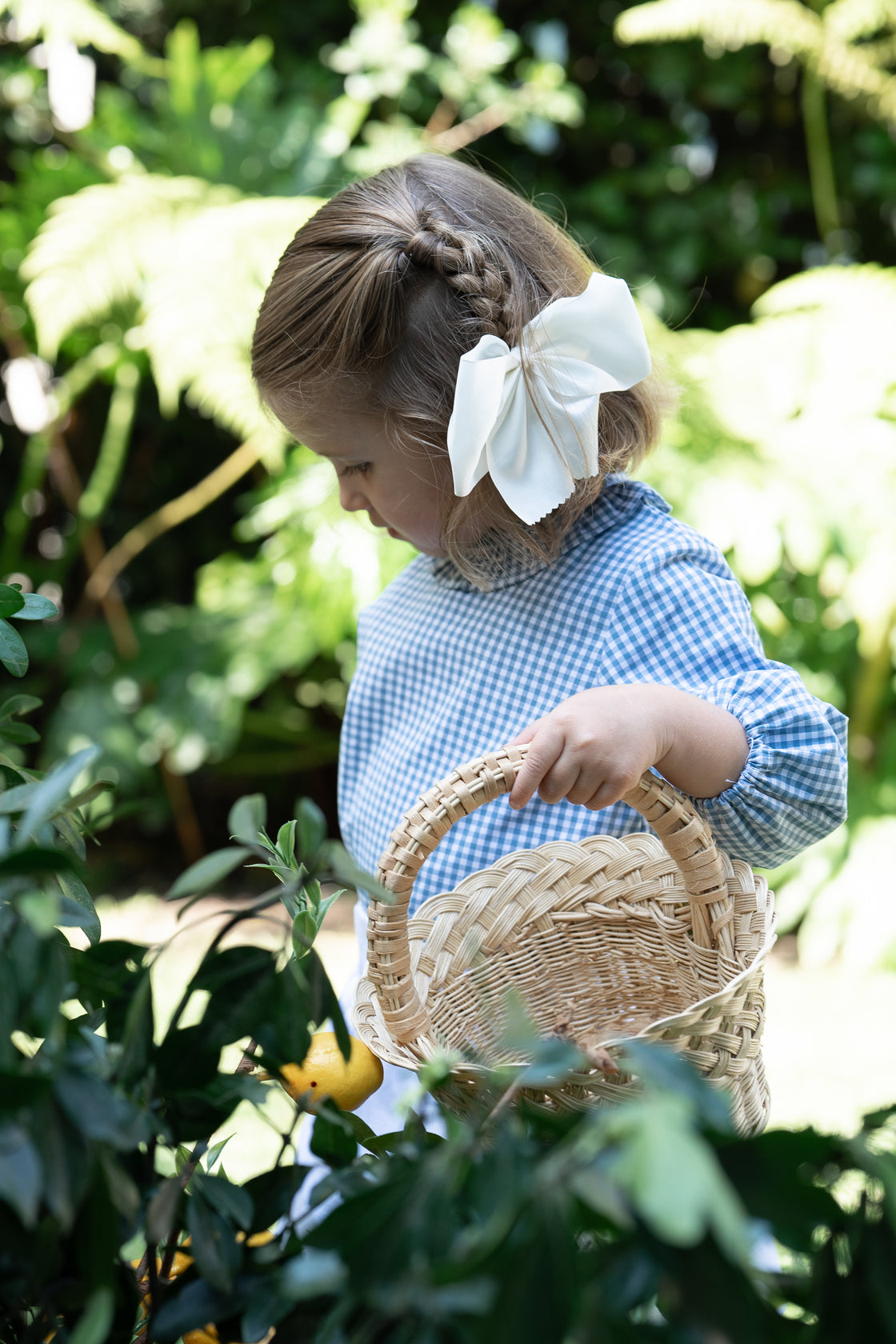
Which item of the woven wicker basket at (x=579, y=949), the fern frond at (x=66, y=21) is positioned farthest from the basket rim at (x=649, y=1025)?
the fern frond at (x=66, y=21)

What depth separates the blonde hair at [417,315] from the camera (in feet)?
2.82

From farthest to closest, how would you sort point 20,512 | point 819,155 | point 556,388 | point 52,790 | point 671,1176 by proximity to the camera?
point 819,155 < point 20,512 < point 556,388 < point 52,790 < point 671,1176

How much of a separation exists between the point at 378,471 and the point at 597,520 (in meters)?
0.19

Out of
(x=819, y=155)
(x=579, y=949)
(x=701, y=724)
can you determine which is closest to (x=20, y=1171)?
(x=701, y=724)

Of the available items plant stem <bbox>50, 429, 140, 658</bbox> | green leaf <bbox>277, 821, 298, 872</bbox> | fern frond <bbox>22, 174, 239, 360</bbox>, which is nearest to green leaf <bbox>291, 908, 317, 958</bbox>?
green leaf <bbox>277, 821, 298, 872</bbox>

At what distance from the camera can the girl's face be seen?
2.89 ft

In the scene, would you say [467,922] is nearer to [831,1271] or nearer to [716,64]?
[831,1271]

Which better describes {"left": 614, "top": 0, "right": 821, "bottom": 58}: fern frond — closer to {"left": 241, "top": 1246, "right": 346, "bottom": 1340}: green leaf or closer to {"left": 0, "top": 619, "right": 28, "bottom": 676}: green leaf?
{"left": 0, "top": 619, "right": 28, "bottom": 676}: green leaf

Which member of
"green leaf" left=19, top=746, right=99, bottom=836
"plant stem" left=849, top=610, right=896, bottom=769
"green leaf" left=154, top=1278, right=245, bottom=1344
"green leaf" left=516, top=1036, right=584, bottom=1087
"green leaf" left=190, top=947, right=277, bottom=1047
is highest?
"green leaf" left=19, top=746, right=99, bottom=836

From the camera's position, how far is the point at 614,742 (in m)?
0.65

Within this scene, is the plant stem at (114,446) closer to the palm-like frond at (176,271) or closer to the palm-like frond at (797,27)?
the palm-like frond at (176,271)

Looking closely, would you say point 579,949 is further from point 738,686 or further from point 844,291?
point 844,291

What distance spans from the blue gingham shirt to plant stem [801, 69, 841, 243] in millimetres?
2144

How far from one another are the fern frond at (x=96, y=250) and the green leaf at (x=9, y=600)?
5.94 ft
